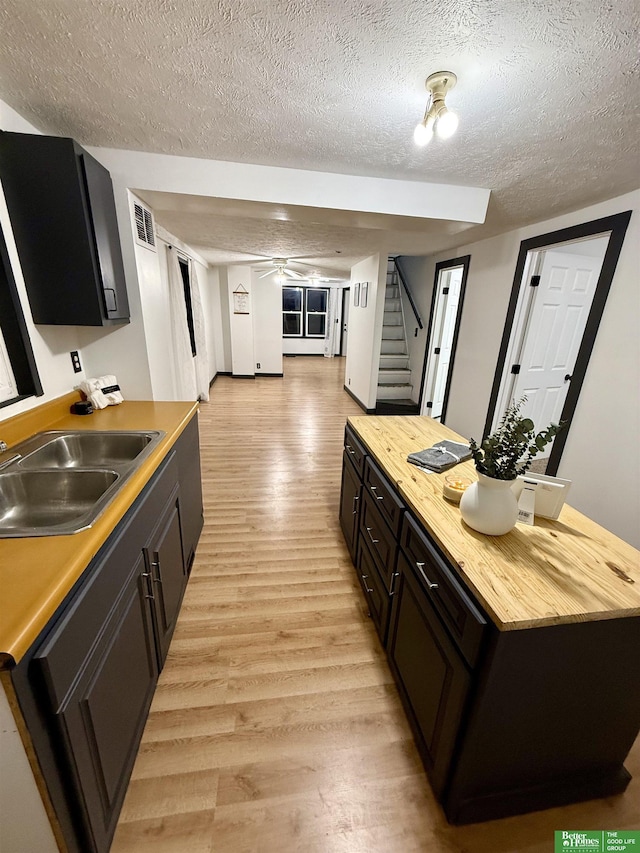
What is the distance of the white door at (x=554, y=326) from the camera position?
3053 mm

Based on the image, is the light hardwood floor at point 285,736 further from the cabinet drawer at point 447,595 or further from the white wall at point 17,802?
the cabinet drawer at point 447,595

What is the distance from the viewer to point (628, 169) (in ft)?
6.14

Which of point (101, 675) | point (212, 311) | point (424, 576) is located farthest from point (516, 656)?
point (212, 311)

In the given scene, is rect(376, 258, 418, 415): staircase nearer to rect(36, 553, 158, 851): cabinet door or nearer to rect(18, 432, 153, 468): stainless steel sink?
rect(18, 432, 153, 468): stainless steel sink

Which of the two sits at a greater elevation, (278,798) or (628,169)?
(628,169)

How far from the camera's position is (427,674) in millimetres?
1134

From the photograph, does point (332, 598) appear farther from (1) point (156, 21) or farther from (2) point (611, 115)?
(2) point (611, 115)

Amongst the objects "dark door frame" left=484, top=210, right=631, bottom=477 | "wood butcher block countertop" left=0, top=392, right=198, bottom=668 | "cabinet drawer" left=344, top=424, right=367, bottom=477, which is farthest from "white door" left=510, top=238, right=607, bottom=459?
"wood butcher block countertop" left=0, top=392, right=198, bottom=668

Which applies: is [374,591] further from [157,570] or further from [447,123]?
[447,123]

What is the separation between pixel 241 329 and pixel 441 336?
398cm

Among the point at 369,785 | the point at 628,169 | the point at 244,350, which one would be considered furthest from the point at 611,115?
the point at 244,350

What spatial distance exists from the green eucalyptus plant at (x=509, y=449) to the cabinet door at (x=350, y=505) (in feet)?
3.02

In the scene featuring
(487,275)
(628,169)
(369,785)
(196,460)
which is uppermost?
(628,169)

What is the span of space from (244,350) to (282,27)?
6.10 m
